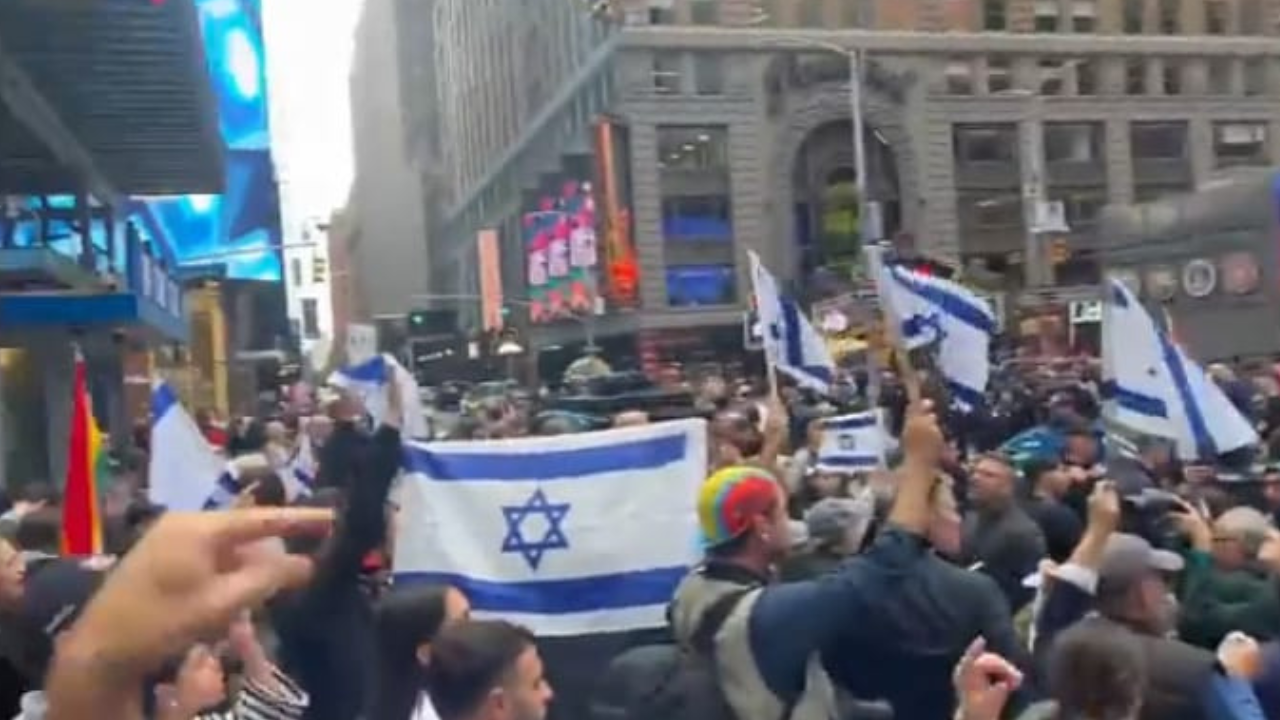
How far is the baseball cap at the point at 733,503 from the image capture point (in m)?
4.79

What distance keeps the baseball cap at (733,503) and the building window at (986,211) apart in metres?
61.2

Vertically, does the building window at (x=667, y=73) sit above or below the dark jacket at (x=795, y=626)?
above

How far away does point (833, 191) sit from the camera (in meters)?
62.8

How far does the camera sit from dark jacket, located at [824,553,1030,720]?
4.91 m

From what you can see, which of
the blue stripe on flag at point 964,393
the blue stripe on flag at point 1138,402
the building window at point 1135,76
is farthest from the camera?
the building window at point 1135,76

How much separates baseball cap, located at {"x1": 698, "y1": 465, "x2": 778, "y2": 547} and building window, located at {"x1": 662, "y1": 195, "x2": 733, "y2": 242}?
5650 centimetres

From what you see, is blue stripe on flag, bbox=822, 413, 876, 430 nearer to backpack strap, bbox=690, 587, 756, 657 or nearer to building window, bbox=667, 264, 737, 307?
backpack strap, bbox=690, 587, 756, 657

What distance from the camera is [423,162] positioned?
422 feet

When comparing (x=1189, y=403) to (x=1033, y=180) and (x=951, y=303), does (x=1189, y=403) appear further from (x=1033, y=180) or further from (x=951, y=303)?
(x=1033, y=180)

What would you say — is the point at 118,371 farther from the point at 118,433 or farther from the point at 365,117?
the point at 365,117

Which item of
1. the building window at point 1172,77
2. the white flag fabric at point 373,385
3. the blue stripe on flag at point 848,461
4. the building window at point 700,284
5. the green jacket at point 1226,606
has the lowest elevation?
the green jacket at point 1226,606

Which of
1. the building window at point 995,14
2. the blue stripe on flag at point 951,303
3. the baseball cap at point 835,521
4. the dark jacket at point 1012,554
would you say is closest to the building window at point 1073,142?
the building window at point 995,14

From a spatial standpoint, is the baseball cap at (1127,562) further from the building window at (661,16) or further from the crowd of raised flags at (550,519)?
the building window at (661,16)

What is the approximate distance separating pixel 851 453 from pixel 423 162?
4721 inches
